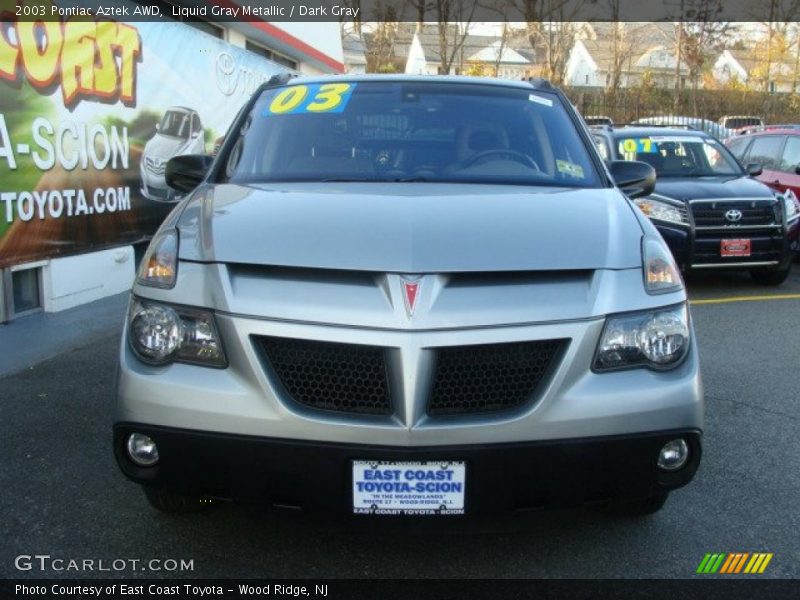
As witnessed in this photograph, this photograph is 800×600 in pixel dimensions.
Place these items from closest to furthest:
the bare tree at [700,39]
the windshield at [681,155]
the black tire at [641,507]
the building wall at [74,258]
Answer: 1. the black tire at [641,507]
2. the building wall at [74,258]
3. the windshield at [681,155]
4. the bare tree at [700,39]

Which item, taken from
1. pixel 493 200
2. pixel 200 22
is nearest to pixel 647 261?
pixel 493 200

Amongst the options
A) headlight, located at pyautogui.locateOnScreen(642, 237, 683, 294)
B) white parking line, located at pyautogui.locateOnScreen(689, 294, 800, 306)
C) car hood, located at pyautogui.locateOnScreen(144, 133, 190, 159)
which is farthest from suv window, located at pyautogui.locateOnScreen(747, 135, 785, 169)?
headlight, located at pyautogui.locateOnScreen(642, 237, 683, 294)

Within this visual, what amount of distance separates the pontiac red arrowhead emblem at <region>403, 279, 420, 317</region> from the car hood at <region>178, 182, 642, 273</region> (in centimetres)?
5

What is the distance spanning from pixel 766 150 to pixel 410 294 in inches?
413

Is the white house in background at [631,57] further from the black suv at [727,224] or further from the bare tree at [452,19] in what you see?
the black suv at [727,224]

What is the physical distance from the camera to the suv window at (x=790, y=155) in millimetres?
10625

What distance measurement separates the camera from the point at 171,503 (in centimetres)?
299

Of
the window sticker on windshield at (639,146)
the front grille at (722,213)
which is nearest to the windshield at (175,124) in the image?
the window sticker on windshield at (639,146)

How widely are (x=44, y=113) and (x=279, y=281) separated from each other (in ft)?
15.7

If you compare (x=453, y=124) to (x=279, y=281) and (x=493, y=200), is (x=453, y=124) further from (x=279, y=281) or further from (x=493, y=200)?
(x=279, y=281)

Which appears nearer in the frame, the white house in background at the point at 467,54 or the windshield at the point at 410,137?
the windshield at the point at 410,137

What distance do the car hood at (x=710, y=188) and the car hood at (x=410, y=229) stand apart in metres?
5.57

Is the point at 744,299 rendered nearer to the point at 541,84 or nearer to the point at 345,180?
the point at 541,84

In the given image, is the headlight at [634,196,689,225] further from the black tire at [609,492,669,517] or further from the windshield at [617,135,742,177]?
the black tire at [609,492,669,517]
